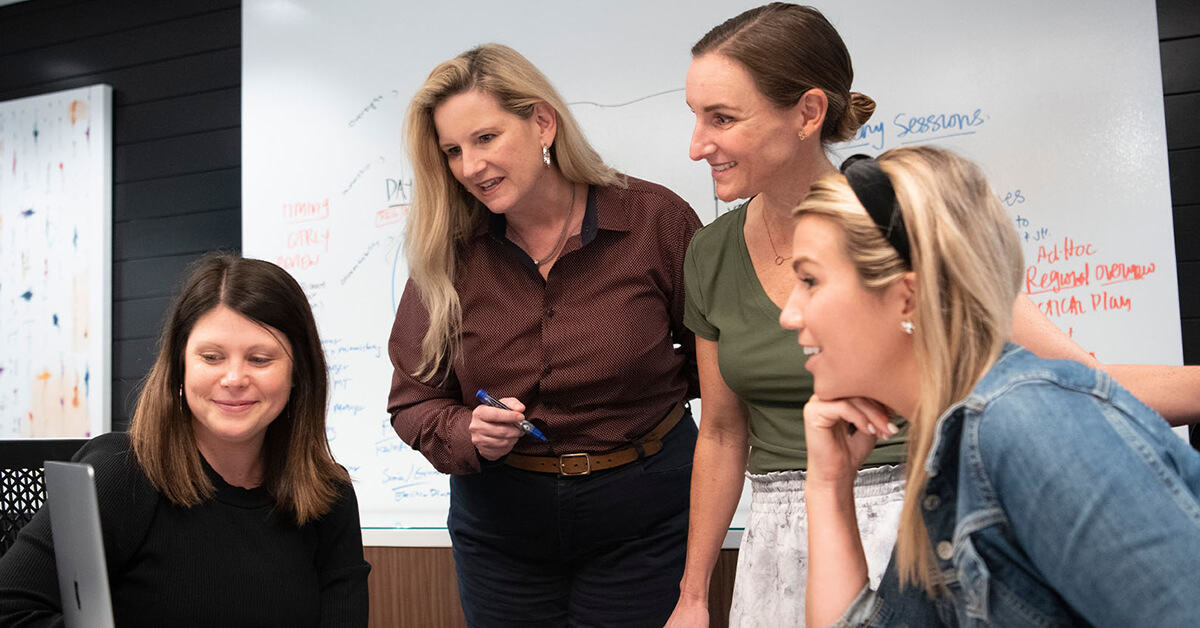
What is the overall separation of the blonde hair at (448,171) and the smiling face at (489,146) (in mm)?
19

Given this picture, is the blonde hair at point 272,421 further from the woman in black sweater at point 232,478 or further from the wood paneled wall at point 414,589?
the wood paneled wall at point 414,589

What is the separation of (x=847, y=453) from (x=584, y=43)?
7.24 ft

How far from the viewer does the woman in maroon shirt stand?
1.63 m

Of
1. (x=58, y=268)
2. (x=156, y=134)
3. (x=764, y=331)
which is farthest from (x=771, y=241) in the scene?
(x=58, y=268)

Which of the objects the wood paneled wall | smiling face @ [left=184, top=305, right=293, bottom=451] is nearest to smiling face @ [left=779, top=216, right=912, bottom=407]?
smiling face @ [left=184, top=305, right=293, bottom=451]

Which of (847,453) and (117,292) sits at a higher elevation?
(117,292)

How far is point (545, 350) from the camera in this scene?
5.43ft

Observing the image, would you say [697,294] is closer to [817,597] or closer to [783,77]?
[783,77]

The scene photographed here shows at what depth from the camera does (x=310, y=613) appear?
1479 millimetres

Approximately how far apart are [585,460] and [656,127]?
1.49 meters

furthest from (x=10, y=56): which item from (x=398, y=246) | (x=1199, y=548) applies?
(x=1199, y=548)

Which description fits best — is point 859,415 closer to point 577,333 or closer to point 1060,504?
point 1060,504

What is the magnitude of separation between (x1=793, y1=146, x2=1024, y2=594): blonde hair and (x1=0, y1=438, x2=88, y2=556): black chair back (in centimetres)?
91

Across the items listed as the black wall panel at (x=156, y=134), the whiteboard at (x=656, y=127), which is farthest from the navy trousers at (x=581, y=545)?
the black wall panel at (x=156, y=134)
